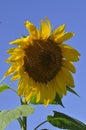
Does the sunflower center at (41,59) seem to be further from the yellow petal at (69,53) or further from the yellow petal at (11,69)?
the yellow petal at (11,69)

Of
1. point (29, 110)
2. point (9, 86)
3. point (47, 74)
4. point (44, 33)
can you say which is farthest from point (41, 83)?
point (29, 110)

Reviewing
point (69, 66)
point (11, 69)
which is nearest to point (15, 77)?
point (11, 69)

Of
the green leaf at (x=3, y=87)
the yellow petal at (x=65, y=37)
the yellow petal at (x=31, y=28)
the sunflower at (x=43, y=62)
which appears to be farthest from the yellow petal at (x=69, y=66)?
the green leaf at (x=3, y=87)

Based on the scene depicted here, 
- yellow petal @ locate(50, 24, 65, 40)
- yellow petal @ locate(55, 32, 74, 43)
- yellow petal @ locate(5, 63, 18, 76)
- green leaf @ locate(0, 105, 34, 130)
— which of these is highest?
yellow petal @ locate(50, 24, 65, 40)

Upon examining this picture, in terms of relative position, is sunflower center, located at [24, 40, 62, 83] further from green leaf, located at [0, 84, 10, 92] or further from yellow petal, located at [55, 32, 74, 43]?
green leaf, located at [0, 84, 10, 92]

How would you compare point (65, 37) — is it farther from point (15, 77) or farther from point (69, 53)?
point (15, 77)

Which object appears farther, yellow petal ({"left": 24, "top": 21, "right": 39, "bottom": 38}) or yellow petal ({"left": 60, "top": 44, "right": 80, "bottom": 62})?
yellow petal ({"left": 60, "top": 44, "right": 80, "bottom": 62})

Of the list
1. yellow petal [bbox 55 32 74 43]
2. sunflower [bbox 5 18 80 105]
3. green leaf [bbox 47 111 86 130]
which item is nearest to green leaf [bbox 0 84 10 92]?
sunflower [bbox 5 18 80 105]

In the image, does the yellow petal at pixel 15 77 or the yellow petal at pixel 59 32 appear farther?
the yellow petal at pixel 59 32
